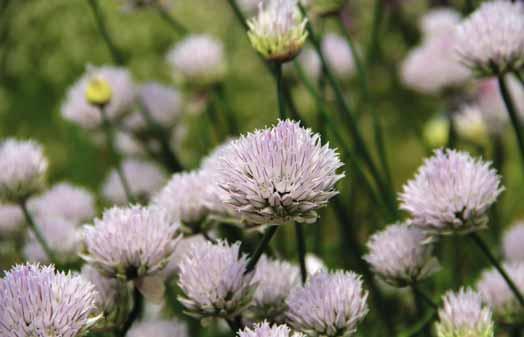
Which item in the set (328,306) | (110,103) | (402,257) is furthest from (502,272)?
(110,103)

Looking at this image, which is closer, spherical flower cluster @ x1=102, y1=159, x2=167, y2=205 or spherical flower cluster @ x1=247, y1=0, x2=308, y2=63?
spherical flower cluster @ x1=247, y1=0, x2=308, y2=63

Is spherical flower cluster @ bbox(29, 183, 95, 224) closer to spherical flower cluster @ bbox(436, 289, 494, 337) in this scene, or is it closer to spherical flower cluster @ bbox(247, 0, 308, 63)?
spherical flower cluster @ bbox(247, 0, 308, 63)

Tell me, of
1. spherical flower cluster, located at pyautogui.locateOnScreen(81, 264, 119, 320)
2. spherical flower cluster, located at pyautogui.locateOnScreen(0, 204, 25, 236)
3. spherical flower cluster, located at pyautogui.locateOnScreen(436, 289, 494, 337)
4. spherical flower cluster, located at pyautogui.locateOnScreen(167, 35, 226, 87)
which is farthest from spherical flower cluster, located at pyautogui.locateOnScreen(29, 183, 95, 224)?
spherical flower cluster, located at pyautogui.locateOnScreen(436, 289, 494, 337)

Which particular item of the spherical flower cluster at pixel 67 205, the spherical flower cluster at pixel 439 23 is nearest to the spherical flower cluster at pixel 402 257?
the spherical flower cluster at pixel 67 205

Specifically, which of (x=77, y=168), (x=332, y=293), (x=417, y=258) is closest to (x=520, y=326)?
(x=417, y=258)

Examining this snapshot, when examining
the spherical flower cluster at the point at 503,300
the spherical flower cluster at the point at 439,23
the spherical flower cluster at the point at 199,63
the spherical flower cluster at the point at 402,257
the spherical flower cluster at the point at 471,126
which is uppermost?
the spherical flower cluster at the point at 199,63

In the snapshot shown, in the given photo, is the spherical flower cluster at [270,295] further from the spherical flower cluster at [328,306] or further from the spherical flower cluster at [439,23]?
the spherical flower cluster at [439,23]

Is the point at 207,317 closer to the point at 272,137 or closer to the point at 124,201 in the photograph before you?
the point at 272,137
